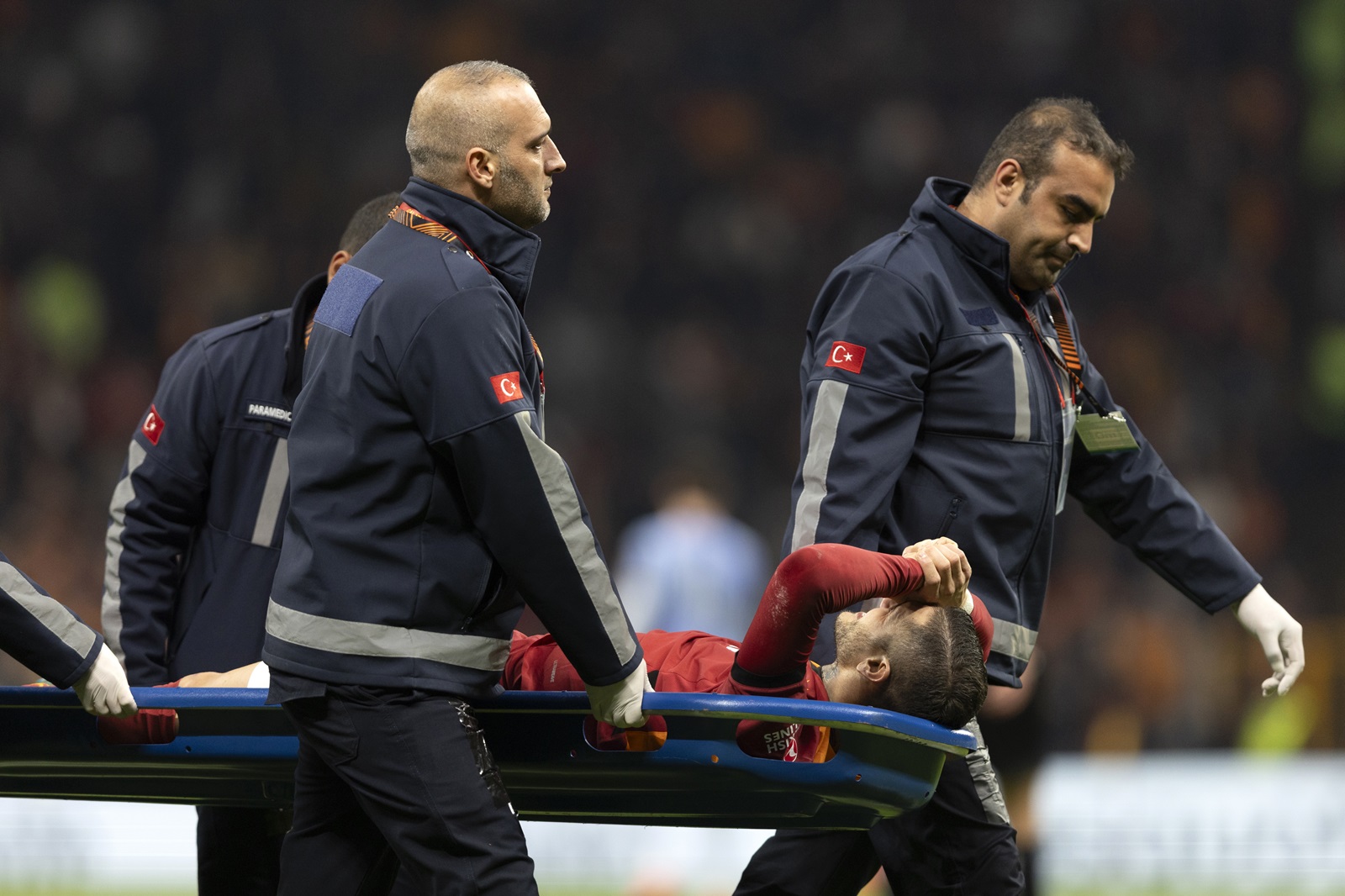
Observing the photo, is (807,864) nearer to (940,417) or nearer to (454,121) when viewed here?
(940,417)

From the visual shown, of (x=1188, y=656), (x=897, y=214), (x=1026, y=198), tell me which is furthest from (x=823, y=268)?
(x=1026, y=198)

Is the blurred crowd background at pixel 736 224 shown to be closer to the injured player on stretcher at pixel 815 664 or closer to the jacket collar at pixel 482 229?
the injured player on stretcher at pixel 815 664

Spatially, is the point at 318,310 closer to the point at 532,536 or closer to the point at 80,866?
the point at 532,536

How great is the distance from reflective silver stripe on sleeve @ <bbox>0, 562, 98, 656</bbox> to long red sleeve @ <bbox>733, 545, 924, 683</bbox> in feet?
4.30

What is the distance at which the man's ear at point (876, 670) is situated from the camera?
11.3 feet

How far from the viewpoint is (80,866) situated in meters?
6.80

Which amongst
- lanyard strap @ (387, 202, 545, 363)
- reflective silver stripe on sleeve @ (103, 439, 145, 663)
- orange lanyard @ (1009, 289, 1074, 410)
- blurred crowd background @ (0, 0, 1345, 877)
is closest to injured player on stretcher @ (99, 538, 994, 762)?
reflective silver stripe on sleeve @ (103, 439, 145, 663)

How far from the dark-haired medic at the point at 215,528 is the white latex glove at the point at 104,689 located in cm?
65

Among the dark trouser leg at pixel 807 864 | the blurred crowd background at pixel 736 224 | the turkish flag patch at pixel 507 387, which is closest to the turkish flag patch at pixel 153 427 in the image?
the turkish flag patch at pixel 507 387

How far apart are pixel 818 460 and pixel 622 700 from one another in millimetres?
774

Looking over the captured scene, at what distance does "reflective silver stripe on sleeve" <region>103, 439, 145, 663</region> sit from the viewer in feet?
12.9

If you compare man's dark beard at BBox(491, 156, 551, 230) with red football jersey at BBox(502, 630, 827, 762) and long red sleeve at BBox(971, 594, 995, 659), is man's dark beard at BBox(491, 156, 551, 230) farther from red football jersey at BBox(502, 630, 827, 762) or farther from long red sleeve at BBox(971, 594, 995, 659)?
long red sleeve at BBox(971, 594, 995, 659)

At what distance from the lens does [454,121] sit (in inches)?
123

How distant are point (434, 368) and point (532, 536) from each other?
13.7 inches
